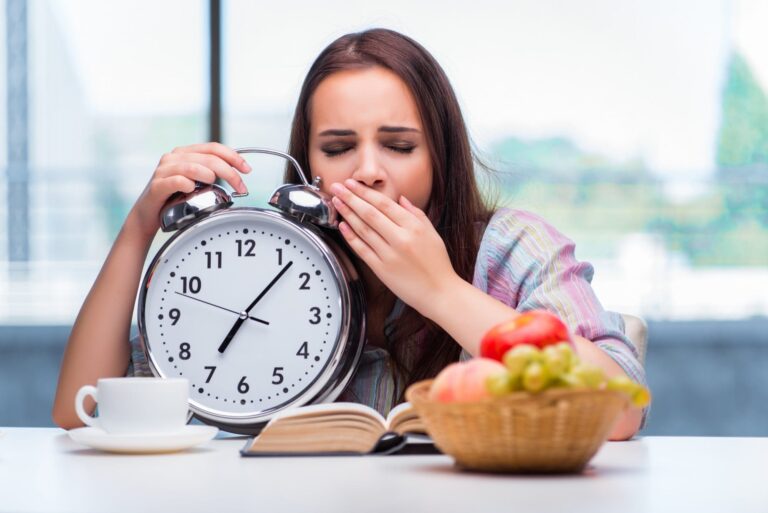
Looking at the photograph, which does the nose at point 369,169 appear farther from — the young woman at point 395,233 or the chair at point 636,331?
the chair at point 636,331

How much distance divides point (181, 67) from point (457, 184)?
152 inches

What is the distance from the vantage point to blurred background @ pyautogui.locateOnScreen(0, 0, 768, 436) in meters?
5.36

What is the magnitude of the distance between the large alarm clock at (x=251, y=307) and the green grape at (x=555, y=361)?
1.94 feet

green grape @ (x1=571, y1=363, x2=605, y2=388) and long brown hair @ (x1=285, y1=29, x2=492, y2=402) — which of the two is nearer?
green grape @ (x1=571, y1=363, x2=605, y2=388)

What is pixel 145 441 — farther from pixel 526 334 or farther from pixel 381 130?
pixel 381 130

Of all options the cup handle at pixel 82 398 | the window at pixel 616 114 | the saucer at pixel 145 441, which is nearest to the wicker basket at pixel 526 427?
the saucer at pixel 145 441

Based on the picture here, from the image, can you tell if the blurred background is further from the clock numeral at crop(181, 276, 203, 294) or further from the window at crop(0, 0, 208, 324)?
the clock numeral at crop(181, 276, 203, 294)

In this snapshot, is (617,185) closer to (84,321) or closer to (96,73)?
(96,73)

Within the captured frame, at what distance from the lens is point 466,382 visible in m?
0.94

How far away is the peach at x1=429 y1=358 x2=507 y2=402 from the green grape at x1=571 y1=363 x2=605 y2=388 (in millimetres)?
62

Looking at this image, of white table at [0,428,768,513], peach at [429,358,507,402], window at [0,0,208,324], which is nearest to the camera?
white table at [0,428,768,513]

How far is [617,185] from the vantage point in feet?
19.0

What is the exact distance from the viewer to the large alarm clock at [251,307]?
1.47 m

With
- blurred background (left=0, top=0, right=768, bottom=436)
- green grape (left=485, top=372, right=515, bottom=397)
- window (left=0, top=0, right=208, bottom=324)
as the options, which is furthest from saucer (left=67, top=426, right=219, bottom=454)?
window (left=0, top=0, right=208, bottom=324)
